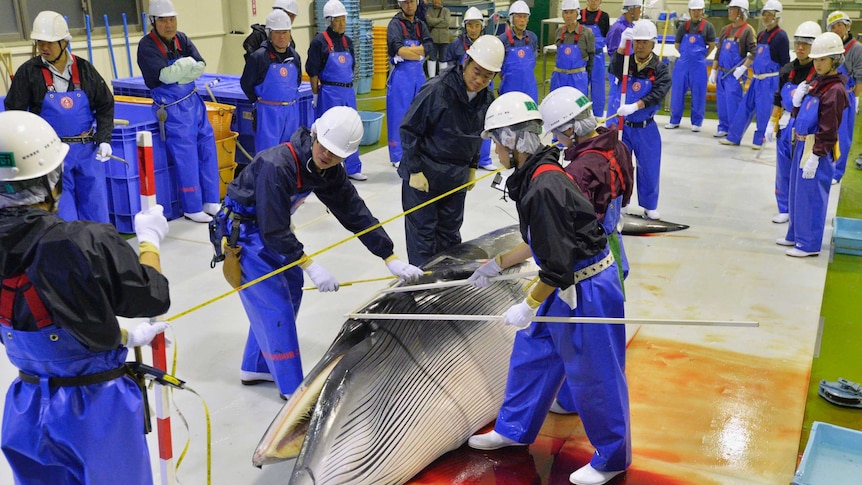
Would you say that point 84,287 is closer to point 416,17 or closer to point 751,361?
point 751,361

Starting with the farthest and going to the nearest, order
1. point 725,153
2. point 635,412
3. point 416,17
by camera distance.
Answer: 1. point 725,153
2. point 416,17
3. point 635,412

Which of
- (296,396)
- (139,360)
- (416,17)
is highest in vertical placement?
(416,17)

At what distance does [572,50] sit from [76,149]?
6.79 m

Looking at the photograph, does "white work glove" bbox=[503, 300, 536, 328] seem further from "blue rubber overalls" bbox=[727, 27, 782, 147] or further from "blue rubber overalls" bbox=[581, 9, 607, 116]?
"blue rubber overalls" bbox=[581, 9, 607, 116]

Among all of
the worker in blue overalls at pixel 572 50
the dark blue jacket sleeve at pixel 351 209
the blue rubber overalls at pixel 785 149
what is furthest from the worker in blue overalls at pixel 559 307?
the worker in blue overalls at pixel 572 50

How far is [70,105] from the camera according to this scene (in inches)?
223

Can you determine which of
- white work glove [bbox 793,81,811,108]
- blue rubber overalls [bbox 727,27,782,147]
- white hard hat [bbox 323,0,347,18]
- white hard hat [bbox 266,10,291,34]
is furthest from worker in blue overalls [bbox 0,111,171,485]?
blue rubber overalls [bbox 727,27,782,147]

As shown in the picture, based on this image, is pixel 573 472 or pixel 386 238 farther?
pixel 386 238

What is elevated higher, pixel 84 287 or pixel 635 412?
pixel 84 287

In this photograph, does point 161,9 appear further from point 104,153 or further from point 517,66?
point 517,66

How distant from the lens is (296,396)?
10.9ft

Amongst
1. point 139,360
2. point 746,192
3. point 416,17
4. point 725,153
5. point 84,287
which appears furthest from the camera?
point 725,153

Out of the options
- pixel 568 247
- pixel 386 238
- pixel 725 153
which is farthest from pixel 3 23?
pixel 725 153

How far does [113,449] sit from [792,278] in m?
5.33
